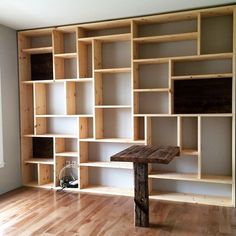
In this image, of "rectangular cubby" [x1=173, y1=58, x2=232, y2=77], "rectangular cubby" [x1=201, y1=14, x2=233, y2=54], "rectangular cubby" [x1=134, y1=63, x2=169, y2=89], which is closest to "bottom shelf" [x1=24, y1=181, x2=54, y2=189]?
"rectangular cubby" [x1=134, y1=63, x2=169, y2=89]

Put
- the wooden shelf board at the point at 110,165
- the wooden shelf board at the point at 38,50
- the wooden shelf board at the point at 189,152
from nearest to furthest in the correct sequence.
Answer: the wooden shelf board at the point at 189,152
the wooden shelf board at the point at 110,165
the wooden shelf board at the point at 38,50

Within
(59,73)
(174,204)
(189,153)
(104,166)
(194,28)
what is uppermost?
(194,28)

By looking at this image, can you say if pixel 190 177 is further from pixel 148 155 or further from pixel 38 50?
pixel 38 50

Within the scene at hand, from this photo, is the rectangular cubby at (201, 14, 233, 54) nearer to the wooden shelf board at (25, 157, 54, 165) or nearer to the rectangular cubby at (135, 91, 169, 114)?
the rectangular cubby at (135, 91, 169, 114)

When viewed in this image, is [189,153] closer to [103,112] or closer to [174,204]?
[174,204]

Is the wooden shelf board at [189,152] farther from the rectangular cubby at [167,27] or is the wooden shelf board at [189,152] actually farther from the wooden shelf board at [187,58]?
the rectangular cubby at [167,27]

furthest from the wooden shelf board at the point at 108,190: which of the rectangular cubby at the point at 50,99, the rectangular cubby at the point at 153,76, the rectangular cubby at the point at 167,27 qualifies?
the rectangular cubby at the point at 167,27

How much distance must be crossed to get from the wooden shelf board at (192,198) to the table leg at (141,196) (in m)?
0.85

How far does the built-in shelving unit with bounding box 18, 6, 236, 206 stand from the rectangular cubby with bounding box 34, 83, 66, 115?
0.02m

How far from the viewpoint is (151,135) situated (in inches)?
148

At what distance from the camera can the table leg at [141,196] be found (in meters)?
2.74

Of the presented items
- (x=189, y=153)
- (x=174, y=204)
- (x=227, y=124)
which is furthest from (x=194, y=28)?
(x=174, y=204)

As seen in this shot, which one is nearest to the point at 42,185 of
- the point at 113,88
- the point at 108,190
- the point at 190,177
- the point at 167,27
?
the point at 108,190

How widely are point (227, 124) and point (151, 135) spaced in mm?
1013
